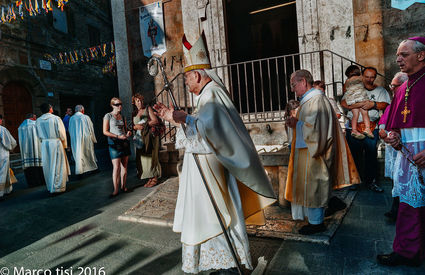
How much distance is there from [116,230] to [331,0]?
653cm

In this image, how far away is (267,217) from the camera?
355cm

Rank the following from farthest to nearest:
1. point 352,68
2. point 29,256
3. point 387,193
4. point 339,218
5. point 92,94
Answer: point 92,94 < point 352,68 < point 387,193 < point 339,218 < point 29,256

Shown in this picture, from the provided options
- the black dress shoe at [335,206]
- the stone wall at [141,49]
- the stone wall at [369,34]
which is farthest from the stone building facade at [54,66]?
the stone wall at [369,34]

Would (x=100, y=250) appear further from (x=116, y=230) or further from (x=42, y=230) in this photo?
(x=42, y=230)

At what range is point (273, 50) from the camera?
949 centimetres

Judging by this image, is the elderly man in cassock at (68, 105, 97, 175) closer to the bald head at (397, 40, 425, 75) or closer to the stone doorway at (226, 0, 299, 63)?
the stone doorway at (226, 0, 299, 63)

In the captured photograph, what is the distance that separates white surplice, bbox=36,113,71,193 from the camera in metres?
5.78

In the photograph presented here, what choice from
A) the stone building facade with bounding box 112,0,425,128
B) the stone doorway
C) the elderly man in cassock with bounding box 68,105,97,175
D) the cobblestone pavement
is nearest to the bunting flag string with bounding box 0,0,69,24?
the stone building facade with bounding box 112,0,425,128

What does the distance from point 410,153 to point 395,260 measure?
0.91 metres

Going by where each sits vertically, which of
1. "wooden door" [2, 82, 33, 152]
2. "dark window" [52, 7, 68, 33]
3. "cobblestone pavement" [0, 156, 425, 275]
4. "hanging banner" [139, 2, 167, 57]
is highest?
"dark window" [52, 7, 68, 33]

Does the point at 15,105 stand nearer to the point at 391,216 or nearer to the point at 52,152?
the point at 52,152

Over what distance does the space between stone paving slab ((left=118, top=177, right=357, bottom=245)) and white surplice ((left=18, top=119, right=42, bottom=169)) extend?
4174 millimetres

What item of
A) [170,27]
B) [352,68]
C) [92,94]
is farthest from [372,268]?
[92,94]

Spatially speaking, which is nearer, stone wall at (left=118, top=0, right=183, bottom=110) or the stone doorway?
stone wall at (left=118, top=0, right=183, bottom=110)
